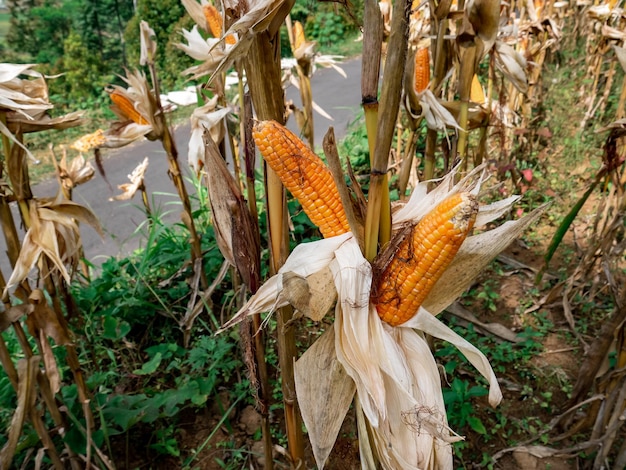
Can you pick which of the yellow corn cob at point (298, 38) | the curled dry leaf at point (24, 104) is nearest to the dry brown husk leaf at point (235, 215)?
the curled dry leaf at point (24, 104)

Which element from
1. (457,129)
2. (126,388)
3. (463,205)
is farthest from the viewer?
(126,388)

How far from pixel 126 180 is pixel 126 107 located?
3.25 m

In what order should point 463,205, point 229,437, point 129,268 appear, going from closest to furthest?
point 463,205 → point 229,437 → point 129,268

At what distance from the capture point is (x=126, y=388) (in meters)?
1.84

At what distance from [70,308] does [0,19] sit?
25.4 m

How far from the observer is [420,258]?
638 mm

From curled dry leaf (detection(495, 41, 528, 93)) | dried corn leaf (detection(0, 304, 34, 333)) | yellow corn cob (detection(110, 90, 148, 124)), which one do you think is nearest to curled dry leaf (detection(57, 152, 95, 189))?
yellow corn cob (detection(110, 90, 148, 124))

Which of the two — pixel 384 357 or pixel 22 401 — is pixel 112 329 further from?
pixel 384 357

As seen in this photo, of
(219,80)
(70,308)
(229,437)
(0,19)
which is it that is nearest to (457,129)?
(219,80)

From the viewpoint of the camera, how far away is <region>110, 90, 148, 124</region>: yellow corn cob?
181 cm

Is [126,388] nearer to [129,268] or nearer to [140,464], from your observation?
[140,464]

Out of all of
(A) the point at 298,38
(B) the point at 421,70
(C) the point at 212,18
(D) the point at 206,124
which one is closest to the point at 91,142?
(D) the point at 206,124

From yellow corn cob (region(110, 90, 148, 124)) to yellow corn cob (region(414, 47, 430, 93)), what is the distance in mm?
1134

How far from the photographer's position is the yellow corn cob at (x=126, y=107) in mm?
1811
